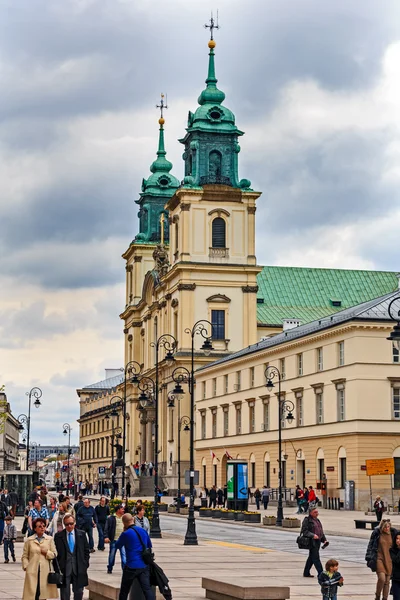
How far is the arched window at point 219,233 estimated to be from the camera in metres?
108

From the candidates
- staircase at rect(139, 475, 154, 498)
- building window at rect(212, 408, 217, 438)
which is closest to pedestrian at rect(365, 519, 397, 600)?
building window at rect(212, 408, 217, 438)

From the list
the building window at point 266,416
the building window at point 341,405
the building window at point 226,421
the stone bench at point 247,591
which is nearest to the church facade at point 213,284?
the building window at point 226,421

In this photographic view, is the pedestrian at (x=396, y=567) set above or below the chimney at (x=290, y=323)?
below

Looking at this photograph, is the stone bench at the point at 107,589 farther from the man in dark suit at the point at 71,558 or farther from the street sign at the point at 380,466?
the street sign at the point at 380,466

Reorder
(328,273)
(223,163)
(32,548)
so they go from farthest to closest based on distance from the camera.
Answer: (328,273)
(223,163)
(32,548)

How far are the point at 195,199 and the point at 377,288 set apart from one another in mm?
26154

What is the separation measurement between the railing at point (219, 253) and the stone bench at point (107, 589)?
85320mm

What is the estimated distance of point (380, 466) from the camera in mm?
61750

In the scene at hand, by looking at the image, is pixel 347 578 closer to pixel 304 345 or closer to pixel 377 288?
pixel 304 345

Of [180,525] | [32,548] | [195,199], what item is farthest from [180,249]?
[32,548]

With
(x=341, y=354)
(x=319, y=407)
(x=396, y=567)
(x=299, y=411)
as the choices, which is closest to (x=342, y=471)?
(x=319, y=407)

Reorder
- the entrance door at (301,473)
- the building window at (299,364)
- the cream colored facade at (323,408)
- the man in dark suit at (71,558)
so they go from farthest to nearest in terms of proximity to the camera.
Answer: the building window at (299,364) → the entrance door at (301,473) → the cream colored facade at (323,408) → the man in dark suit at (71,558)

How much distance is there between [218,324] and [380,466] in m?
46.2

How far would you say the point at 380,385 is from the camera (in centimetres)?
6644
